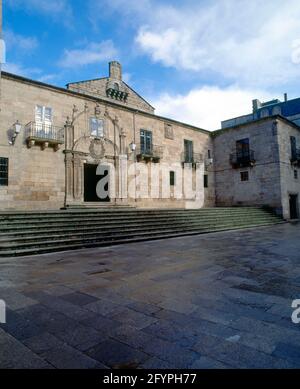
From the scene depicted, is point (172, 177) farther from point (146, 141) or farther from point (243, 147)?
point (243, 147)

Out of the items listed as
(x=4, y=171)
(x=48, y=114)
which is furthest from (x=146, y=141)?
(x=4, y=171)

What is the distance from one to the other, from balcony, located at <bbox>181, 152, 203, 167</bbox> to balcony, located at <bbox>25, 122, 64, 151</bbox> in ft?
32.9

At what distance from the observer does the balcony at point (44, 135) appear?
528 inches

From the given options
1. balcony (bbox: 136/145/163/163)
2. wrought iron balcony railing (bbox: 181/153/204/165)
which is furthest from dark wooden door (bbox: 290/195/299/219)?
balcony (bbox: 136/145/163/163)

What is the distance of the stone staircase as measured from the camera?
7.71 m

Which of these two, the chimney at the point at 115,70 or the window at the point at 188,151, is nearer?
the window at the point at 188,151

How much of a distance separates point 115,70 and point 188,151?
1334cm

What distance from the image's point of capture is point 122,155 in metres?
17.5

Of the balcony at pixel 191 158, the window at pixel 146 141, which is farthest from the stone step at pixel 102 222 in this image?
the balcony at pixel 191 158

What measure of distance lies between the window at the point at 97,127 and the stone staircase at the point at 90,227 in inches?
251

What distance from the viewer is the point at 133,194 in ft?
58.3

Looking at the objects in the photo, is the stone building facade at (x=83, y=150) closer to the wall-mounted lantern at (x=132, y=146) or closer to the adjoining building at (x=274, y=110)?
the wall-mounted lantern at (x=132, y=146)

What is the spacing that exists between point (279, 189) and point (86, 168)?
554 inches

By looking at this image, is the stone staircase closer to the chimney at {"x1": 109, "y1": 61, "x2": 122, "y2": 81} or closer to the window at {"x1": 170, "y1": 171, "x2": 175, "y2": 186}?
the window at {"x1": 170, "y1": 171, "x2": 175, "y2": 186}
